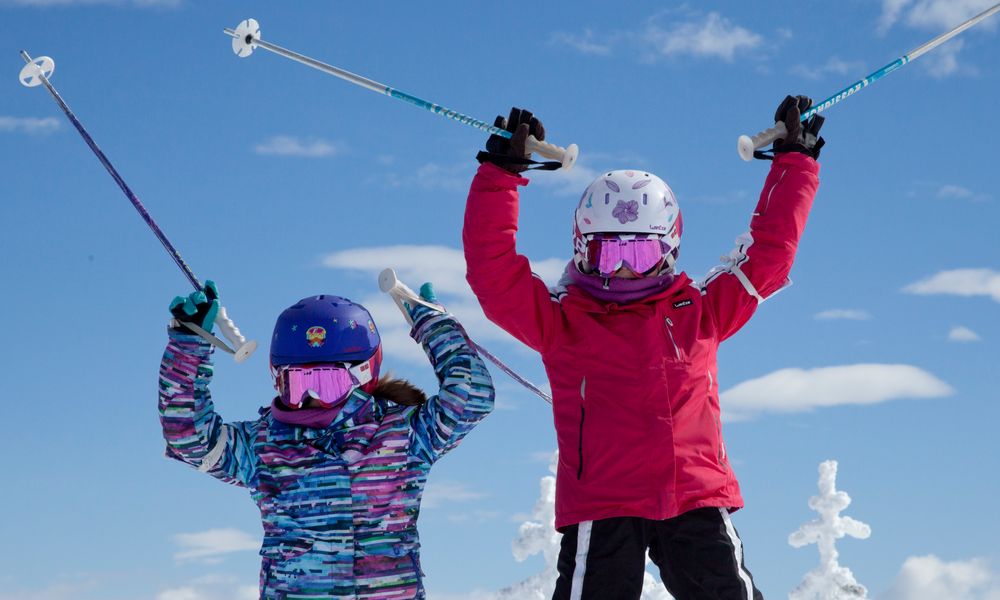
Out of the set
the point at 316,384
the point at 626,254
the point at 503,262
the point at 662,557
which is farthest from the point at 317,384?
the point at 662,557

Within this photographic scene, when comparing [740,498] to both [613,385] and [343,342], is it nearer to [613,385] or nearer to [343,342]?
[613,385]

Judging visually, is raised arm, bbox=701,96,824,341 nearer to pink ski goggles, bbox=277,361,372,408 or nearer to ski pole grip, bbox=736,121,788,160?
ski pole grip, bbox=736,121,788,160

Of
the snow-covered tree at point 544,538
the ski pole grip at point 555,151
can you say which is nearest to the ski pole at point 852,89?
the ski pole grip at point 555,151

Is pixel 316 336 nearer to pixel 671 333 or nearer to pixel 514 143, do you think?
pixel 514 143

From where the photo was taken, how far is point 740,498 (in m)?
6.18

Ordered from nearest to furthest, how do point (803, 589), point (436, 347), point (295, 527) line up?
point (295, 527), point (436, 347), point (803, 589)

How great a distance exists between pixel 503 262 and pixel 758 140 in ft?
5.36

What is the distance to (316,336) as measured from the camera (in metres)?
6.34

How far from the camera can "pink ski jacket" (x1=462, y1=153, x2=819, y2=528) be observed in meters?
6.02

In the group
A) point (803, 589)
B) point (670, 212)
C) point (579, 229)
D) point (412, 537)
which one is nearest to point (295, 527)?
point (412, 537)

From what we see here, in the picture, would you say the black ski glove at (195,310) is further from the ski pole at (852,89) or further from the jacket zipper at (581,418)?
the ski pole at (852,89)

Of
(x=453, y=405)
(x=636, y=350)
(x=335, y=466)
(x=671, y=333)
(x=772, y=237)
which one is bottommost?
(x=335, y=466)

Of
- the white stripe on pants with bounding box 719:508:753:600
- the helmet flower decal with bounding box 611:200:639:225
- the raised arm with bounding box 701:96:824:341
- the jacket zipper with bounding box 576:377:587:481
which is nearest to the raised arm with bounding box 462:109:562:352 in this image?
the jacket zipper with bounding box 576:377:587:481

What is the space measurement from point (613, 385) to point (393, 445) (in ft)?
3.85
